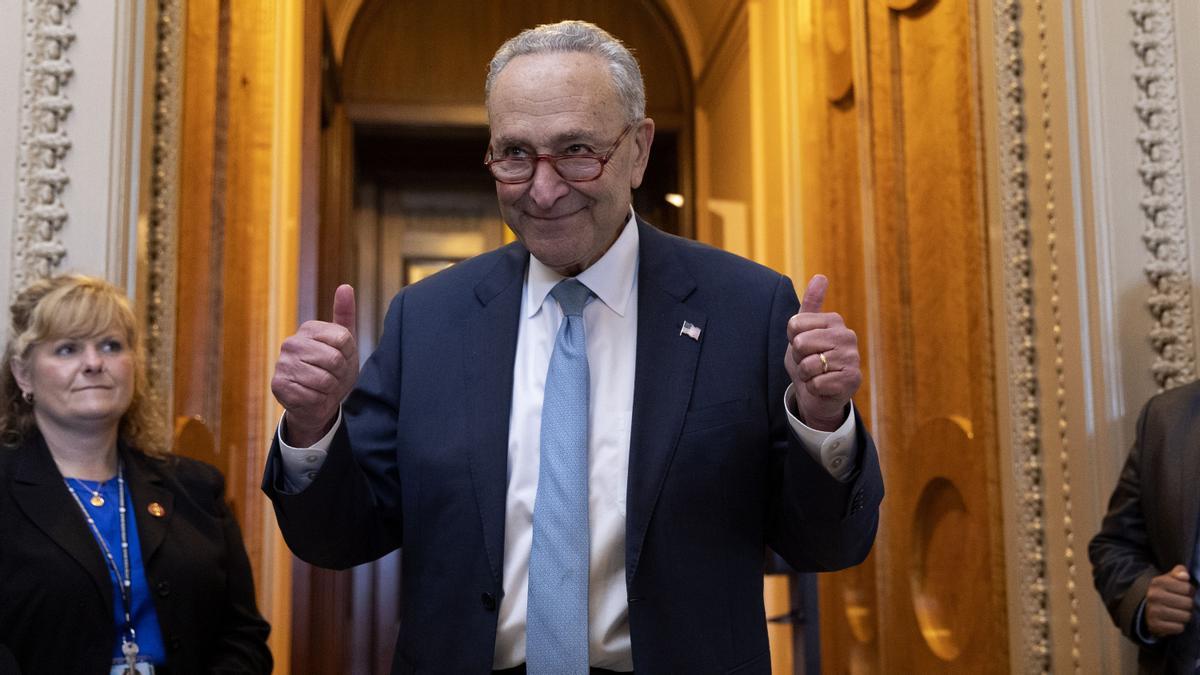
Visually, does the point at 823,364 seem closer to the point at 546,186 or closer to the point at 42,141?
the point at 546,186

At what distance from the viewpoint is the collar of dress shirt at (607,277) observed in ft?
6.49

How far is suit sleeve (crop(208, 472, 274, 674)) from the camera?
2.94m

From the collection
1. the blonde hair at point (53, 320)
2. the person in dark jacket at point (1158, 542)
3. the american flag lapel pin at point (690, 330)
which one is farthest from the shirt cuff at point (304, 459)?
the person in dark jacket at point (1158, 542)

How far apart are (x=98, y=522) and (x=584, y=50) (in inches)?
Answer: 64.2

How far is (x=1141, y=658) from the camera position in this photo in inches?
111

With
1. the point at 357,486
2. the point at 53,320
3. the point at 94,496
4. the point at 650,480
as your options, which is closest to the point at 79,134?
the point at 53,320

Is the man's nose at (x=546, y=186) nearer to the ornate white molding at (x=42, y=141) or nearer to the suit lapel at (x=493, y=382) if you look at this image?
the suit lapel at (x=493, y=382)

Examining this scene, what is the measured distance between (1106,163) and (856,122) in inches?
77.6

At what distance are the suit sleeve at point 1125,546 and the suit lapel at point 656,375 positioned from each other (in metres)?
1.38

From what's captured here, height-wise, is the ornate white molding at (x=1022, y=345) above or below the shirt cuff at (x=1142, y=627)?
above

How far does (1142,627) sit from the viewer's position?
2709mm

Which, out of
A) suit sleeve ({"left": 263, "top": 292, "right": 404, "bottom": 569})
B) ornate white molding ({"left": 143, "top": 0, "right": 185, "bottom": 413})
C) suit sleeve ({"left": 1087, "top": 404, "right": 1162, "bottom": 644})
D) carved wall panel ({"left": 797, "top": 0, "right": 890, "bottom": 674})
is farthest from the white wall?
carved wall panel ({"left": 797, "top": 0, "right": 890, "bottom": 674})

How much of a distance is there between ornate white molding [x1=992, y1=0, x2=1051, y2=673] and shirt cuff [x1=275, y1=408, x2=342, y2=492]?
208 centimetres

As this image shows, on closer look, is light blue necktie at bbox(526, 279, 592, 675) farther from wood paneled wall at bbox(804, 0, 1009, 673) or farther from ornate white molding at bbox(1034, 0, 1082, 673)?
wood paneled wall at bbox(804, 0, 1009, 673)
